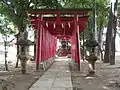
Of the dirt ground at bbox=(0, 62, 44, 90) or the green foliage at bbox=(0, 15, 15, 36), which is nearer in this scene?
the dirt ground at bbox=(0, 62, 44, 90)

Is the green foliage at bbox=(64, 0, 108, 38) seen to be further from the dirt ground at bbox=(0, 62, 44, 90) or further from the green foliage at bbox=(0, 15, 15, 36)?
the dirt ground at bbox=(0, 62, 44, 90)

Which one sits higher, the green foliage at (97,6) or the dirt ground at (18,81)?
the green foliage at (97,6)

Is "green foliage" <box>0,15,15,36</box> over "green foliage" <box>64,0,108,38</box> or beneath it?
beneath

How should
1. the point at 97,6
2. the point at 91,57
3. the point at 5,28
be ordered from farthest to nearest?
1. the point at 97,6
2. the point at 5,28
3. the point at 91,57

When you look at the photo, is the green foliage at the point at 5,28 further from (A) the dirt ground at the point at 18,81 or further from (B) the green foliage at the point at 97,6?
(A) the dirt ground at the point at 18,81

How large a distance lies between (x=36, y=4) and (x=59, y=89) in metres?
11.7

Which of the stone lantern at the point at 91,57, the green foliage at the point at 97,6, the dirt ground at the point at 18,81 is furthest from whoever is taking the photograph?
the green foliage at the point at 97,6

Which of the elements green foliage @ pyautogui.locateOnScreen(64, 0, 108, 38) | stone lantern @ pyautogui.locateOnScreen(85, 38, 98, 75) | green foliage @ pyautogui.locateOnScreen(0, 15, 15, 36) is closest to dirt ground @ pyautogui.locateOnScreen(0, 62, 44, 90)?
stone lantern @ pyautogui.locateOnScreen(85, 38, 98, 75)

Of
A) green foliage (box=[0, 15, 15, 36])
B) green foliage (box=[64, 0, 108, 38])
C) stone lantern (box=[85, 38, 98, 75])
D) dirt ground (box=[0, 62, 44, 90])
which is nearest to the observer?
dirt ground (box=[0, 62, 44, 90])

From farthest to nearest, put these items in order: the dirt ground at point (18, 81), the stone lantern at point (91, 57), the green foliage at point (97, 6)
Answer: the green foliage at point (97, 6)
the stone lantern at point (91, 57)
the dirt ground at point (18, 81)

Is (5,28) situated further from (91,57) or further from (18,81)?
(18,81)

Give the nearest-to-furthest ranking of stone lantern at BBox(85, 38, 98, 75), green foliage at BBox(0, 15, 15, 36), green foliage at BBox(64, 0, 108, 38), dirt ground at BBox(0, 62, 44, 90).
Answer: dirt ground at BBox(0, 62, 44, 90), stone lantern at BBox(85, 38, 98, 75), green foliage at BBox(0, 15, 15, 36), green foliage at BBox(64, 0, 108, 38)

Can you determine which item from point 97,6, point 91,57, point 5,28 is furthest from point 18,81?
point 97,6

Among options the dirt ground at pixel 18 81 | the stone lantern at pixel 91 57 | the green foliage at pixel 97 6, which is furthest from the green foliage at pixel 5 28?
the stone lantern at pixel 91 57
